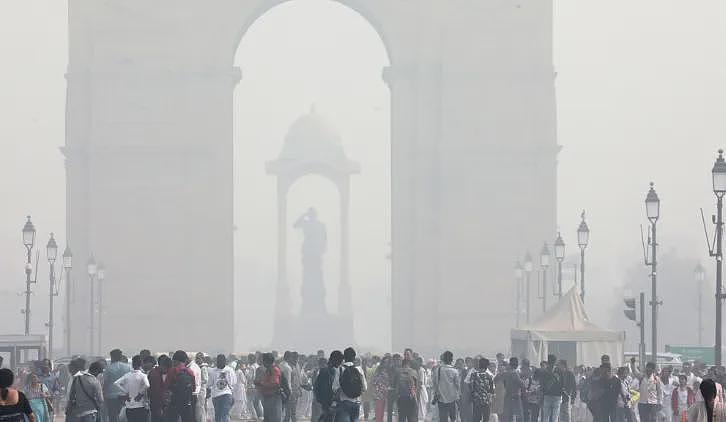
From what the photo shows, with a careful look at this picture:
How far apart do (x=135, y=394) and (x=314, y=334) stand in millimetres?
57266

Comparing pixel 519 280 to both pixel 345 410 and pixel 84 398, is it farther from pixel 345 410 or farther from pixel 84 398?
pixel 84 398

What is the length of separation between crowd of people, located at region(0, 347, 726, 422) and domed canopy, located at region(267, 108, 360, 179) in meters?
46.7

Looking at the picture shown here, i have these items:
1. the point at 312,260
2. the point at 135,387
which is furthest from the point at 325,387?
the point at 312,260

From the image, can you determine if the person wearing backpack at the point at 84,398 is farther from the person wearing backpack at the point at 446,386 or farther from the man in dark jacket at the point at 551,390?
the man in dark jacket at the point at 551,390

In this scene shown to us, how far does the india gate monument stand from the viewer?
5088 centimetres

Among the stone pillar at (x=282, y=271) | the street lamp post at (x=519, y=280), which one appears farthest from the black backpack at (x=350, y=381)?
the stone pillar at (x=282, y=271)

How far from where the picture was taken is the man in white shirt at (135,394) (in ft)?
64.8

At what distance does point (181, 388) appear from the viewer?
19.6 m

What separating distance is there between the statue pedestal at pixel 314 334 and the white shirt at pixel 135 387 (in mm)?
55159

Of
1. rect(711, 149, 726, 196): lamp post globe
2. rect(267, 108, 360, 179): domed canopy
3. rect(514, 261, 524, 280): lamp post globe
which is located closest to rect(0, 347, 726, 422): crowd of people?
rect(711, 149, 726, 196): lamp post globe

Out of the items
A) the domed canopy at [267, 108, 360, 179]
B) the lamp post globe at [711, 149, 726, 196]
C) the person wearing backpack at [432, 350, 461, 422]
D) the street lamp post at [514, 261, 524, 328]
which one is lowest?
the person wearing backpack at [432, 350, 461, 422]

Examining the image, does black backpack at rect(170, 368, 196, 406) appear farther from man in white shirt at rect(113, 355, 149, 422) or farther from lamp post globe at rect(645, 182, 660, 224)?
lamp post globe at rect(645, 182, 660, 224)

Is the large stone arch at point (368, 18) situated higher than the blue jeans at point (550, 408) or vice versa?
the large stone arch at point (368, 18)

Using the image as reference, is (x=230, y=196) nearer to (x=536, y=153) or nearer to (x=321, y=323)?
(x=536, y=153)
